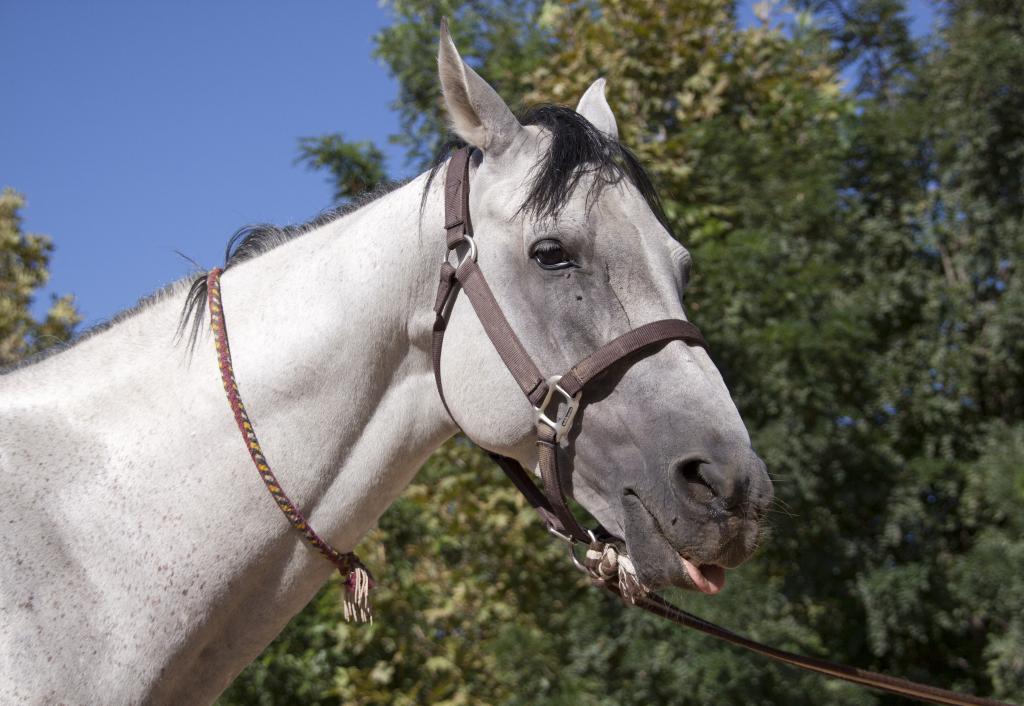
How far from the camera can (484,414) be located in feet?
7.30

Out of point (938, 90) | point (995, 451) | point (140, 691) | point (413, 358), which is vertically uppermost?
point (413, 358)

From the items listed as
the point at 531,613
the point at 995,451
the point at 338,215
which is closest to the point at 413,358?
the point at 338,215

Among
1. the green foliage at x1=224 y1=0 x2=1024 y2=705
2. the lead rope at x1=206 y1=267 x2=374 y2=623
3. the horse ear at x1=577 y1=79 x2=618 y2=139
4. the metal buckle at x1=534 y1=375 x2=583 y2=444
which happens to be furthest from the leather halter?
the green foliage at x1=224 y1=0 x2=1024 y2=705

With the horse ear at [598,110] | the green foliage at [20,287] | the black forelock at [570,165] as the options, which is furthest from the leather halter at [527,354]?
the green foliage at [20,287]

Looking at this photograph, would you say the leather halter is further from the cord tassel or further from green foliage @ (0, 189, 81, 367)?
green foliage @ (0, 189, 81, 367)

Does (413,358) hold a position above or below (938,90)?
above

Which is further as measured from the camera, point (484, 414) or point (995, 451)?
point (995, 451)

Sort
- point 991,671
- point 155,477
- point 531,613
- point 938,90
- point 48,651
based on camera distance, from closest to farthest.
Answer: point 48,651, point 155,477, point 531,613, point 991,671, point 938,90

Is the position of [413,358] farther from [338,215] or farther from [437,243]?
[338,215]

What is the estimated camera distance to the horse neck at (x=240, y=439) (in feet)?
6.86

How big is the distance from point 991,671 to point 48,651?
26.6ft

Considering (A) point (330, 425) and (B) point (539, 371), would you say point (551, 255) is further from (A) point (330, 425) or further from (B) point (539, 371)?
(A) point (330, 425)

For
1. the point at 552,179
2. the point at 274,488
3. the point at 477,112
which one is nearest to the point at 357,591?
the point at 274,488

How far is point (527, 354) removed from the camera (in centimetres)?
218
